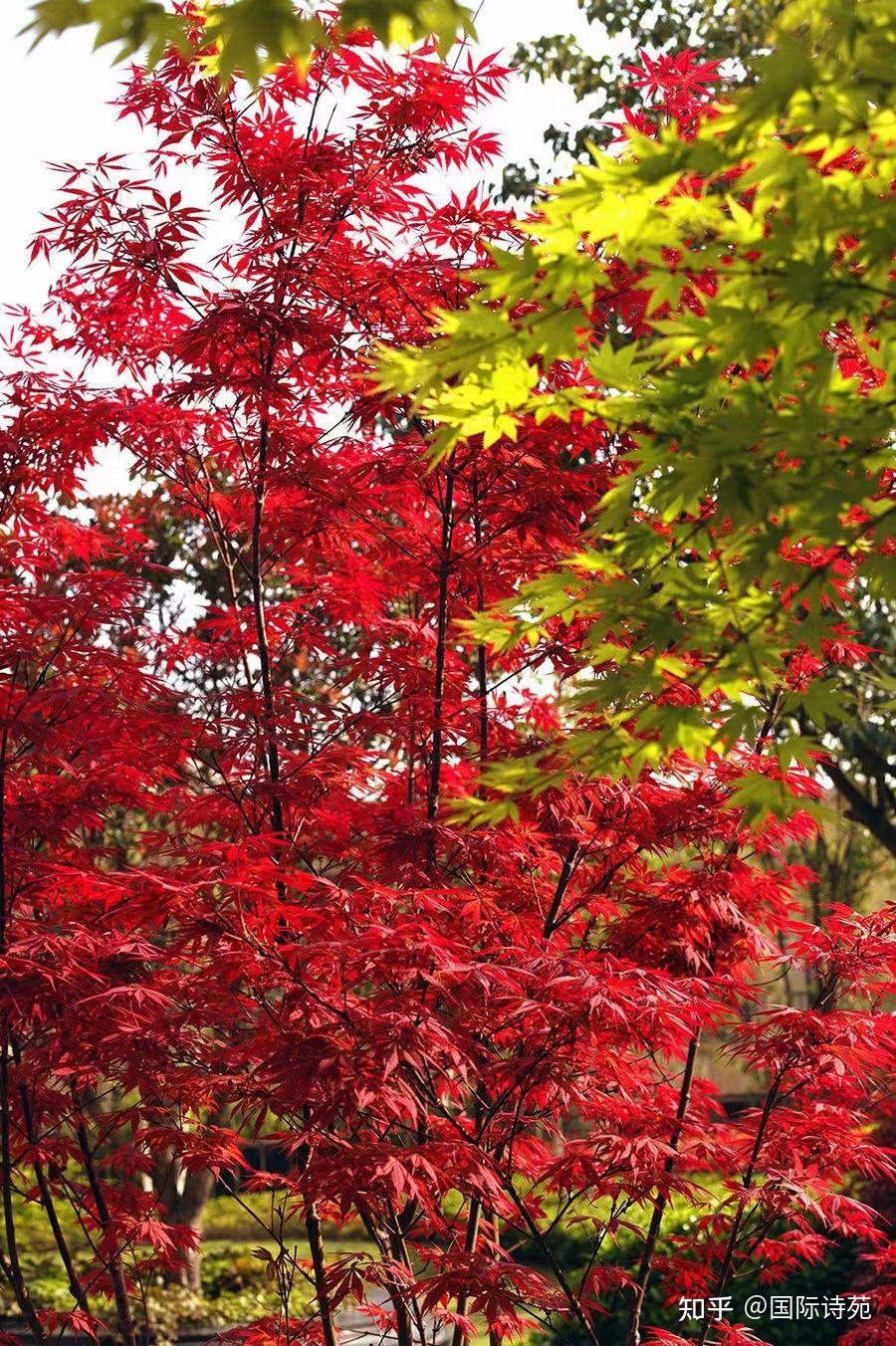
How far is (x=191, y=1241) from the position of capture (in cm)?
476

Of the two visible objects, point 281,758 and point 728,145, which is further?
point 281,758

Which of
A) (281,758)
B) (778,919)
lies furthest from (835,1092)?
(281,758)

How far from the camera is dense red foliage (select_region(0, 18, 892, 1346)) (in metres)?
3.69

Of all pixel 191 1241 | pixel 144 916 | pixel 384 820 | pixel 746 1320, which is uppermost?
pixel 384 820

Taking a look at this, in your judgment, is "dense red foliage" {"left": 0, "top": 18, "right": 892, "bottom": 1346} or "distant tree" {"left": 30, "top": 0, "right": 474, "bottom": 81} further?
"dense red foliage" {"left": 0, "top": 18, "right": 892, "bottom": 1346}

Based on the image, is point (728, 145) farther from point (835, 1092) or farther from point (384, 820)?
point (835, 1092)

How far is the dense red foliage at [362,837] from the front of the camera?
369 centimetres

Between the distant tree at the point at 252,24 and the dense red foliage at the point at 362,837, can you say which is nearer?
the distant tree at the point at 252,24

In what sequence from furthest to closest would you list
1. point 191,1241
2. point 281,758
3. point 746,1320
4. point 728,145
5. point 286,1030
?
1. point 746,1320
2. point 191,1241
3. point 281,758
4. point 286,1030
5. point 728,145

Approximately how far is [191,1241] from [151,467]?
2.55 meters

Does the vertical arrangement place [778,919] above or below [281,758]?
below

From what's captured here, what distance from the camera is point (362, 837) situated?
15.2ft

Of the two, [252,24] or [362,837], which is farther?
[362,837]

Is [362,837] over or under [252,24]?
under
